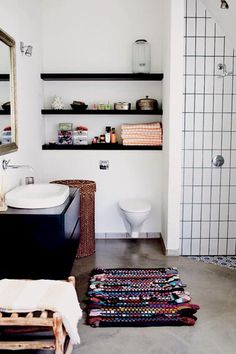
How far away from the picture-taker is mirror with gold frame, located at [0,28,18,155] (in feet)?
9.67

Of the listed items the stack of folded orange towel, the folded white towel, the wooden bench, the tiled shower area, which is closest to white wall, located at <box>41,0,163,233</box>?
the stack of folded orange towel

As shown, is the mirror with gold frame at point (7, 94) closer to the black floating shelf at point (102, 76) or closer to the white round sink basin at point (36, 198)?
the white round sink basin at point (36, 198)

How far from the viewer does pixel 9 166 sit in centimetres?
304

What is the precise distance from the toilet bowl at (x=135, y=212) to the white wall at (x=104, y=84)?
319mm

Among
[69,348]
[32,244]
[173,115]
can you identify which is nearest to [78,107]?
[173,115]

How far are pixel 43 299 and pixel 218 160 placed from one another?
99.3 inches

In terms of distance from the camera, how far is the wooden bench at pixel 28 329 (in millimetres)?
1892

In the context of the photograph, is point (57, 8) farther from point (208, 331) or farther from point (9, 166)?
point (208, 331)

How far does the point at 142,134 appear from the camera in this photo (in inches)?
167

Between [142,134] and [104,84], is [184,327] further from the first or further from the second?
[104,84]

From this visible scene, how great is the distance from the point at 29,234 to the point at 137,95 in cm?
239

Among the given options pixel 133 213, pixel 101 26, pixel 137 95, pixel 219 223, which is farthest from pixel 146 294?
pixel 101 26

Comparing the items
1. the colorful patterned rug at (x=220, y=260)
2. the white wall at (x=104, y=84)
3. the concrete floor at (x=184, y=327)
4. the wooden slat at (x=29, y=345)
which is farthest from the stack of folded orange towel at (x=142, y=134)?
the wooden slat at (x=29, y=345)

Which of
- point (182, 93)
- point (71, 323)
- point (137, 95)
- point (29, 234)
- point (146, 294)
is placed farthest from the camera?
point (137, 95)
